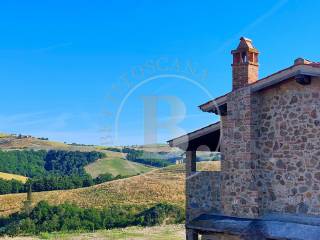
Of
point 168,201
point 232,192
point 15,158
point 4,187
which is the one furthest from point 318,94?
point 15,158

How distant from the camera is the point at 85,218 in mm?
43594

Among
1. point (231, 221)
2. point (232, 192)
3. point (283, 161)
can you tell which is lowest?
point (231, 221)

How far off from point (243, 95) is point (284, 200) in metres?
3.06

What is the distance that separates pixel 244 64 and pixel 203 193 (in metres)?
4.17

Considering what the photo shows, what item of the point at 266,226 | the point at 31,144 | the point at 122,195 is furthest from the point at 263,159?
the point at 31,144

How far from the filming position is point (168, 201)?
46688 millimetres

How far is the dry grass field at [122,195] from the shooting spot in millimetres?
48969

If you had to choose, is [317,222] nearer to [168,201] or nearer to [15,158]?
[168,201]

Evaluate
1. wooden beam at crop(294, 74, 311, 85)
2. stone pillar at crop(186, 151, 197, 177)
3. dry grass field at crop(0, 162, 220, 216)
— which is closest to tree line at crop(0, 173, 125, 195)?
dry grass field at crop(0, 162, 220, 216)

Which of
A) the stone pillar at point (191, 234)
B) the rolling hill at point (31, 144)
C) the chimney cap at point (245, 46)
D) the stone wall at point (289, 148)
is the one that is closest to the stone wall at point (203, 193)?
the stone pillar at point (191, 234)

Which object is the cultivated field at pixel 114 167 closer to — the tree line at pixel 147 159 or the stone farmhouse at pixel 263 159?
the tree line at pixel 147 159

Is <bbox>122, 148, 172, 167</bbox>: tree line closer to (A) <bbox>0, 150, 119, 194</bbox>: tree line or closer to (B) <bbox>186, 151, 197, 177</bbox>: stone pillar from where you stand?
(A) <bbox>0, 150, 119, 194</bbox>: tree line

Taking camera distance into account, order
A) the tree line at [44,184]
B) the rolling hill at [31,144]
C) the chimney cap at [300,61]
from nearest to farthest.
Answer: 1. the chimney cap at [300,61]
2. the tree line at [44,184]
3. the rolling hill at [31,144]

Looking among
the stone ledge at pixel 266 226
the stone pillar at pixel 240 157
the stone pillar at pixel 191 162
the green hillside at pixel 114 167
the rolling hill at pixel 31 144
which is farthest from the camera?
the rolling hill at pixel 31 144
